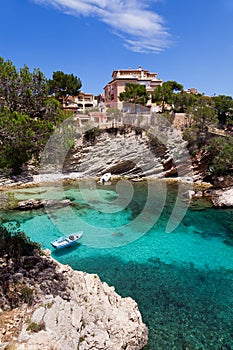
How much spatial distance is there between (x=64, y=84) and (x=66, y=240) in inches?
1209

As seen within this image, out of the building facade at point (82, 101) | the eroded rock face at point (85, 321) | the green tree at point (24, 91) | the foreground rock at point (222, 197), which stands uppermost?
the building facade at point (82, 101)

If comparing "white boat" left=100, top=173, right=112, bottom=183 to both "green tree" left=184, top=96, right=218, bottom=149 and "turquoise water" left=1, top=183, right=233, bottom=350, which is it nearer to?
"turquoise water" left=1, top=183, right=233, bottom=350

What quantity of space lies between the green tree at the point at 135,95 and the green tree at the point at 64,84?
323 inches

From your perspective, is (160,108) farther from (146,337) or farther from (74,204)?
(146,337)

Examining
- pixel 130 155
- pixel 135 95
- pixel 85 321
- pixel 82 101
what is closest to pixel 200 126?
pixel 130 155

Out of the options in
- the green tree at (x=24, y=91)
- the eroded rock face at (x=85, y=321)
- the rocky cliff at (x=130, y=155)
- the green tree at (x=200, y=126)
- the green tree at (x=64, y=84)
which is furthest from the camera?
the green tree at (x=64, y=84)

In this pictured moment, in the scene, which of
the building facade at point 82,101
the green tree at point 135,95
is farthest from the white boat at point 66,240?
the building facade at point 82,101

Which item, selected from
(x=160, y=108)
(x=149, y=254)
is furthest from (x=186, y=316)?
(x=160, y=108)

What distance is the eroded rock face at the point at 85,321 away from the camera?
5.65m

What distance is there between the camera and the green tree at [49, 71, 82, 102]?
121 ft

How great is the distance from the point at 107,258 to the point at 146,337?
539 cm

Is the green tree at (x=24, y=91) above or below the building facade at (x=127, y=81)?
below

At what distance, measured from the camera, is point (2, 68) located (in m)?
7.45

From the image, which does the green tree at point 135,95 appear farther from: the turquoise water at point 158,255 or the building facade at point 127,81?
the turquoise water at point 158,255
